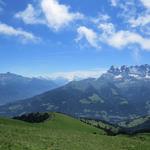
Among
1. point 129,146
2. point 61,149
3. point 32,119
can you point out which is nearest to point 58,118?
point 32,119

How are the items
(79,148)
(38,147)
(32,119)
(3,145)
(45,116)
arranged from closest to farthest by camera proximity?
1. (3,145)
2. (38,147)
3. (79,148)
4. (45,116)
5. (32,119)

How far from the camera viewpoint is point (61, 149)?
41.0 m

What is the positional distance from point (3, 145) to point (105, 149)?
17.3 metres

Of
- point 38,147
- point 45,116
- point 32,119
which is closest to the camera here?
point 38,147

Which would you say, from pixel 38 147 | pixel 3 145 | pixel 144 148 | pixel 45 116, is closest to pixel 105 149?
pixel 144 148

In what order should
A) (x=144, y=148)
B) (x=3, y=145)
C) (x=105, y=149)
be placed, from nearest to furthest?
(x=3, y=145) → (x=105, y=149) → (x=144, y=148)

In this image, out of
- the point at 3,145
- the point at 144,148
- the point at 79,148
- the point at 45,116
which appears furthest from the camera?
the point at 45,116

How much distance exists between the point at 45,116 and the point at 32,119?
13409 millimetres

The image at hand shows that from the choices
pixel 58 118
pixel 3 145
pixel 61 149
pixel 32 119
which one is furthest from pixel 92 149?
pixel 32 119

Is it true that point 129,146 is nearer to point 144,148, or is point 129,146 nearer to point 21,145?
point 144,148

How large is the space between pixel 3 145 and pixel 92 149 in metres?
13.8

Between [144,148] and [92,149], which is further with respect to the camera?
[144,148]

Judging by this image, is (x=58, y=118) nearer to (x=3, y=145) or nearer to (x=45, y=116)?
(x=45, y=116)

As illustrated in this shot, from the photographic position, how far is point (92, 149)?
1828 inches
